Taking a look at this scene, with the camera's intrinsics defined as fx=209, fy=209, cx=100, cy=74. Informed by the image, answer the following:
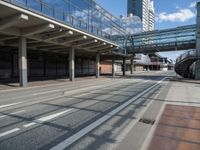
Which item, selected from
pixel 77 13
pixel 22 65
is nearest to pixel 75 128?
pixel 22 65

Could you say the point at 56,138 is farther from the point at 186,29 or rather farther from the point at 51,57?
the point at 186,29

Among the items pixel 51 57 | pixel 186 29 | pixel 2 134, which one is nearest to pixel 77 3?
pixel 51 57

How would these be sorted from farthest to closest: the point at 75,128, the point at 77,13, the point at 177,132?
1. the point at 77,13
2. the point at 75,128
3. the point at 177,132

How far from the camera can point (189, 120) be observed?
7168 mm

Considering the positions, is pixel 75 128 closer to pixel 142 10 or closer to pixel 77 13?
pixel 77 13

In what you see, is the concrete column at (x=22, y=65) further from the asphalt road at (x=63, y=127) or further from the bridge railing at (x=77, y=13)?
the asphalt road at (x=63, y=127)

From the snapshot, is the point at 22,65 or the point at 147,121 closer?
the point at 147,121

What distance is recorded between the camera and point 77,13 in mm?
27000

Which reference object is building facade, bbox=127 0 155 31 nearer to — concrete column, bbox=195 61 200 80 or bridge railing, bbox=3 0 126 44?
bridge railing, bbox=3 0 126 44

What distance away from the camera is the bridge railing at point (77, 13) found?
1842 centimetres

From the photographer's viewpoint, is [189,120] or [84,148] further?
[189,120]

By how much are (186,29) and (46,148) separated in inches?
1564

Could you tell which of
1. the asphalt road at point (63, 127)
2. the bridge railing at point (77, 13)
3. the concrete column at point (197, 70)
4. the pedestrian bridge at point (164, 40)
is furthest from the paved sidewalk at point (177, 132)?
the pedestrian bridge at point (164, 40)

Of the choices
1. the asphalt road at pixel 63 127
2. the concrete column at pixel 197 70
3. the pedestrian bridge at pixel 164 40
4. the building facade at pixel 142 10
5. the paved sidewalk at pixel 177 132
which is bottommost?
the paved sidewalk at pixel 177 132
